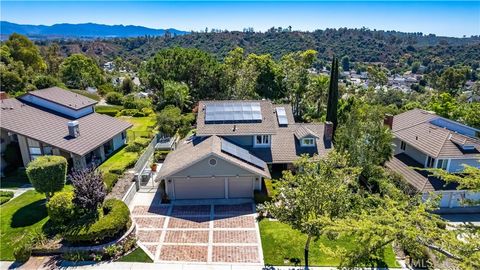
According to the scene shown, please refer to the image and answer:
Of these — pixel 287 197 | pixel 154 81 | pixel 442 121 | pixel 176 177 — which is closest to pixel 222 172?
pixel 176 177

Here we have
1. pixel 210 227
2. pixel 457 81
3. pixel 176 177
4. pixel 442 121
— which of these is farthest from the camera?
pixel 457 81

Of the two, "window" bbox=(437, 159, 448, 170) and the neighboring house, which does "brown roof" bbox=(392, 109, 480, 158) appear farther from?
"window" bbox=(437, 159, 448, 170)

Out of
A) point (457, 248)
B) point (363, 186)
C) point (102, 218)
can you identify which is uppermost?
point (457, 248)

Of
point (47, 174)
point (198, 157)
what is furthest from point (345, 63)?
point (47, 174)

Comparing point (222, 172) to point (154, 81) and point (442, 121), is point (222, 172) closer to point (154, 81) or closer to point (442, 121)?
point (442, 121)

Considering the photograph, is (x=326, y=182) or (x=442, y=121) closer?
(x=326, y=182)

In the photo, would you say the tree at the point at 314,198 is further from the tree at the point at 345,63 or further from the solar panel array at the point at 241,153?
the tree at the point at 345,63

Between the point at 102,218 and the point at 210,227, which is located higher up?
the point at 102,218

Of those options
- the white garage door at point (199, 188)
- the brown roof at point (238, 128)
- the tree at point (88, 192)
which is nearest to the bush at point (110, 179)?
the tree at point (88, 192)
